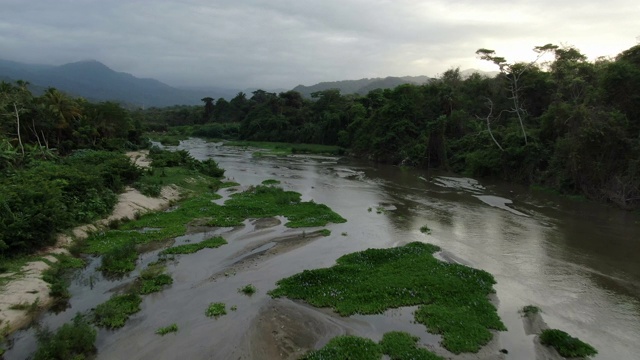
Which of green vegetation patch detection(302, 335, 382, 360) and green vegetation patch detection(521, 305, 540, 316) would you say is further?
green vegetation patch detection(521, 305, 540, 316)

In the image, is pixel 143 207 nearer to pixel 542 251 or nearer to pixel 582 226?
pixel 542 251

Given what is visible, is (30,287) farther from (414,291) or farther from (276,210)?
(276,210)

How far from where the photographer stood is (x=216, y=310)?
1298 centimetres

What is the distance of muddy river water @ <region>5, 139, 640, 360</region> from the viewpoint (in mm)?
11398

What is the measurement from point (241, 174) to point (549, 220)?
Result: 32.4 m

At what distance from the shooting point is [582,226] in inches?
970

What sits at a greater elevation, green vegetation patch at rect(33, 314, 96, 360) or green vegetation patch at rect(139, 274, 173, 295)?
green vegetation patch at rect(33, 314, 96, 360)

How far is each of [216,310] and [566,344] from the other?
34.3ft

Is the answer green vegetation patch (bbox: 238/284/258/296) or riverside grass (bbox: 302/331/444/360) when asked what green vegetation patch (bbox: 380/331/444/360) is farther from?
green vegetation patch (bbox: 238/284/258/296)

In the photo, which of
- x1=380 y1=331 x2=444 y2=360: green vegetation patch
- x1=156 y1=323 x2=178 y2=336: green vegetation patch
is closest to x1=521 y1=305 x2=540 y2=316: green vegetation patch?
x1=380 y1=331 x2=444 y2=360: green vegetation patch

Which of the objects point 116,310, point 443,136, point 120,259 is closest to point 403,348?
point 116,310

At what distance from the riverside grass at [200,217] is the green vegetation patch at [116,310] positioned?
3077 mm

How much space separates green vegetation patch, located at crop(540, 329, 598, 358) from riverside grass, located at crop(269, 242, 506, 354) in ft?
4.21

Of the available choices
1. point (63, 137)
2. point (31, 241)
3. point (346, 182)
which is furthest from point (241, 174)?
point (31, 241)
